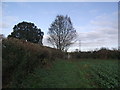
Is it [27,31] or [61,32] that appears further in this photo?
[61,32]

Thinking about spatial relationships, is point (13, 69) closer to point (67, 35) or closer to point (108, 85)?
point (108, 85)

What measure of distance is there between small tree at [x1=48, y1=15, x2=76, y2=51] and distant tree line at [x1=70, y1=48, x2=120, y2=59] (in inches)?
171

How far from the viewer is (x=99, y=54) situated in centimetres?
3709

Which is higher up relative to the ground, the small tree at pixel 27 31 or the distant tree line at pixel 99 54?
the small tree at pixel 27 31

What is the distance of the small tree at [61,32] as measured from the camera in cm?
4178

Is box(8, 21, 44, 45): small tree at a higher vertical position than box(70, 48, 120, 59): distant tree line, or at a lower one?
higher

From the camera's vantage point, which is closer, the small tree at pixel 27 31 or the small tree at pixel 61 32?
the small tree at pixel 27 31

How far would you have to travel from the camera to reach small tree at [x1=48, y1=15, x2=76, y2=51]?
1645 inches

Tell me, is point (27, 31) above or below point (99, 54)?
above

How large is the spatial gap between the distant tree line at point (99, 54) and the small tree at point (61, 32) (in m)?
4.35

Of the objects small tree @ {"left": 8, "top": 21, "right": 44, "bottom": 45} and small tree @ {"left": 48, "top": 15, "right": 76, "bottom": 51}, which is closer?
small tree @ {"left": 8, "top": 21, "right": 44, "bottom": 45}

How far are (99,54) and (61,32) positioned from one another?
36.5 feet

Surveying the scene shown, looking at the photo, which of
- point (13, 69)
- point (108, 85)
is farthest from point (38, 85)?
point (108, 85)

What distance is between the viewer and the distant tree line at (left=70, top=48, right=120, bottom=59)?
36.1m
